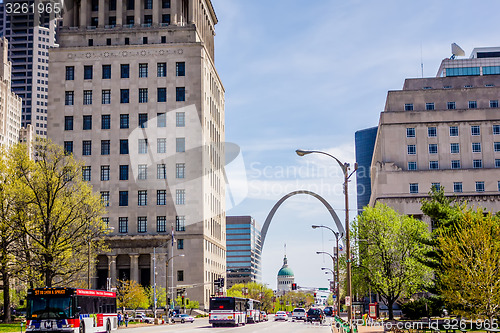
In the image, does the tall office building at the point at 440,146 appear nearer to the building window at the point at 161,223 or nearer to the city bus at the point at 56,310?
the building window at the point at 161,223

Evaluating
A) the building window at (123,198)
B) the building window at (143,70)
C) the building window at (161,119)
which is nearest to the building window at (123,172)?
the building window at (123,198)

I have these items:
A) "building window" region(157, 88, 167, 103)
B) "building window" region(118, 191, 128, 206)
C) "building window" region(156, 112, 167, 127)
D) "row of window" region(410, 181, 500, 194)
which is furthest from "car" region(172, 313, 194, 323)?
"row of window" region(410, 181, 500, 194)

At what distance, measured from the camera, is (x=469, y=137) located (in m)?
125

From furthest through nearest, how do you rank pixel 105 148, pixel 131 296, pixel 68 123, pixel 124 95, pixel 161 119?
pixel 124 95, pixel 68 123, pixel 105 148, pixel 161 119, pixel 131 296

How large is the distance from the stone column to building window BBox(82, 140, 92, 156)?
73.9ft

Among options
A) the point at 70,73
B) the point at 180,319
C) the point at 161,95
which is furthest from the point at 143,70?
the point at 180,319

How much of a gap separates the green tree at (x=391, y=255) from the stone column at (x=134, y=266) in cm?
4909

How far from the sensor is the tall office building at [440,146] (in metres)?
120

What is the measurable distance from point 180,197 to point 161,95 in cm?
2088

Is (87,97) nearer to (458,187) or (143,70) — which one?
(143,70)

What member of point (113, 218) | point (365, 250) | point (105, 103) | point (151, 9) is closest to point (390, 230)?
point (365, 250)

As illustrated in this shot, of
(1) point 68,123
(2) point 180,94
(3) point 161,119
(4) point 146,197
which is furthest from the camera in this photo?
(1) point 68,123

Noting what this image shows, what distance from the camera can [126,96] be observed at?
127 m

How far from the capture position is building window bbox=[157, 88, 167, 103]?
414ft
